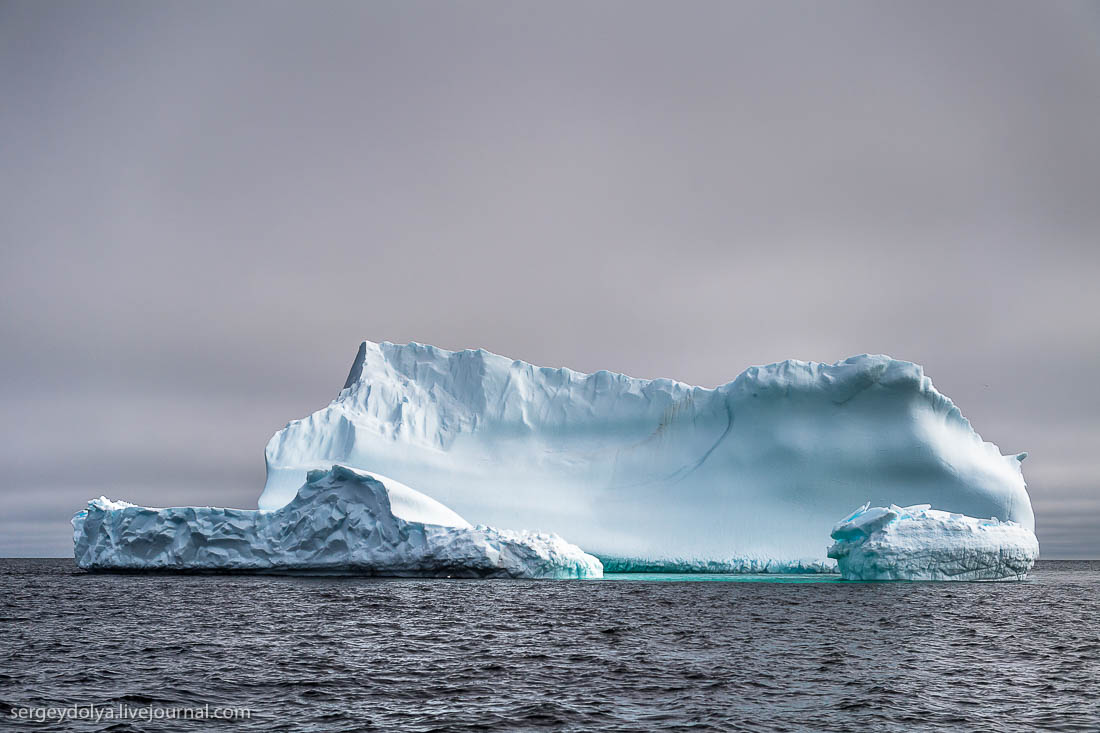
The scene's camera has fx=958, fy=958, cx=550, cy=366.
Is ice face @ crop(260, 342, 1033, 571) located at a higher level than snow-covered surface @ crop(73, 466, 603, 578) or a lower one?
higher

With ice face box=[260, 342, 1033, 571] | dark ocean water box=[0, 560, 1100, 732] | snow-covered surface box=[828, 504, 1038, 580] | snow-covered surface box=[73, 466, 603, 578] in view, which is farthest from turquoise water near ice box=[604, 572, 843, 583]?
dark ocean water box=[0, 560, 1100, 732]

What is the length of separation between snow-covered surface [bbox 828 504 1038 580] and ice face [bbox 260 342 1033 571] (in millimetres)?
2343

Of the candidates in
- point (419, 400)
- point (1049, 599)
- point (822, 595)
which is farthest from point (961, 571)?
point (419, 400)

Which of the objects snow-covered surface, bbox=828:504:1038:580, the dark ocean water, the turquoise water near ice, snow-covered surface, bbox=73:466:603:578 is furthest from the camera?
the turquoise water near ice

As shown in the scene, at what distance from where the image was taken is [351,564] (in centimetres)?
2152

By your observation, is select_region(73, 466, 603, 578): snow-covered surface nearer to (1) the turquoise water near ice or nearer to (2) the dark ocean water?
(1) the turquoise water near ice

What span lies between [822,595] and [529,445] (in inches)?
496

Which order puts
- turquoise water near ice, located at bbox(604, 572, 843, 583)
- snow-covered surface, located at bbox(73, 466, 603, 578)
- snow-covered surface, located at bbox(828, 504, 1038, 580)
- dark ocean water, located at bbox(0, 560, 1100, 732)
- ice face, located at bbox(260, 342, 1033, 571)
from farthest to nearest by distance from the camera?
1. ice face, located at bbox(260, 342, 1033, 571)
2. turquoise water near ice, located at bbox(604, 572, 843, 583)
3. snow-covered surface, located at bbox(828, 504, 1038, 580)
4. snow-covered surface, located at bbox(73, 466, 603, 578)
5. dark ocean water, located at bbox(0, 560, 1100, 732)

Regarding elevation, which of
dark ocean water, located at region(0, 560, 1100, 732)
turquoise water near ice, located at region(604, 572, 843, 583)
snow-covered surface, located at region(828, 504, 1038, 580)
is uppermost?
→ snow-covered surface, located at region(828, 504, 1038, 580)

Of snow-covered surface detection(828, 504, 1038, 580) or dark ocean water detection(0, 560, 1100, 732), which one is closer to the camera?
dark ocean water detection(0, 560, 1100, 732)

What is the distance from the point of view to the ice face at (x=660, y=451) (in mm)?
25234

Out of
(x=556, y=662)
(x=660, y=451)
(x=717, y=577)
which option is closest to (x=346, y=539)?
(x=717, y=577)

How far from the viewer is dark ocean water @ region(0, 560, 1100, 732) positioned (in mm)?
7074

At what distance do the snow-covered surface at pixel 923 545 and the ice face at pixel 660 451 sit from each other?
2343mm
